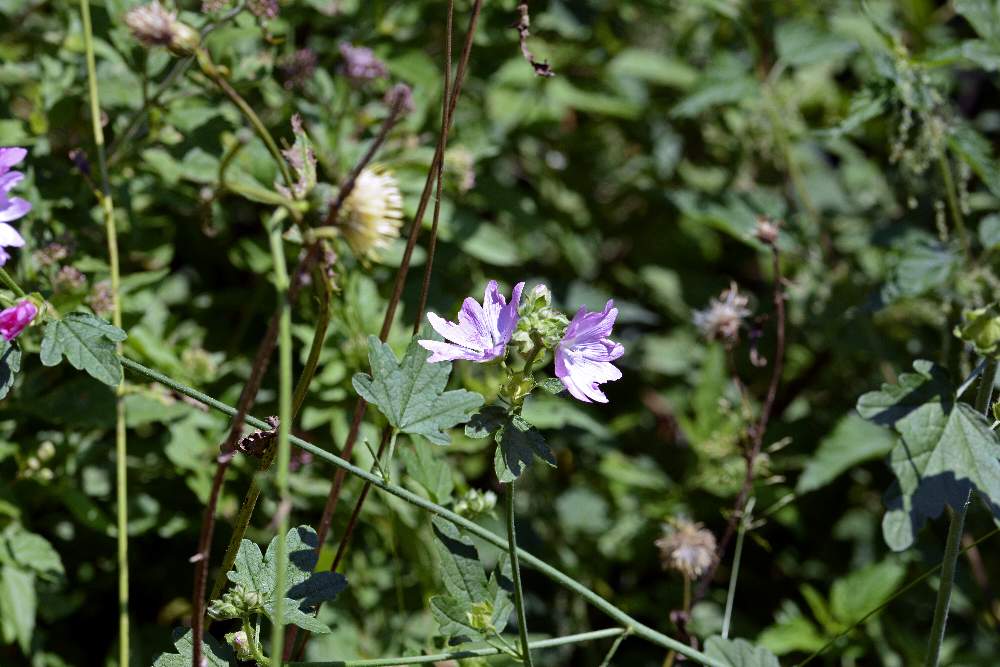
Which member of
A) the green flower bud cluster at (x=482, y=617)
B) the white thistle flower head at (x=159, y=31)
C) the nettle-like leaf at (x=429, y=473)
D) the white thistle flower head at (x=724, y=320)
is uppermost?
the white thistle flower head at (x=724, y=320)

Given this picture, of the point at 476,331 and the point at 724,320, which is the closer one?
the point at 476,331

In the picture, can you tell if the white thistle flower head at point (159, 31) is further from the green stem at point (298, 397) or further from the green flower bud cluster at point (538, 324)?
the green flower bud cluster at point (538, 324)

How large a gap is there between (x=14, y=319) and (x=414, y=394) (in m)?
0.42

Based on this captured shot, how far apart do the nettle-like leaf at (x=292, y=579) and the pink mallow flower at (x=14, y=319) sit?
0.33 m

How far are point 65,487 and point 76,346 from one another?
0.58 m

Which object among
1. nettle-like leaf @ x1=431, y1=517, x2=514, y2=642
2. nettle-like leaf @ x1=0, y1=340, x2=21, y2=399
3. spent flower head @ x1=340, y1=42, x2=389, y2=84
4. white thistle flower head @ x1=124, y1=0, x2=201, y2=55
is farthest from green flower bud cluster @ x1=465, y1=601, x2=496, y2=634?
spent flower head @ x1=340, y1=42, x2=389, y2=84

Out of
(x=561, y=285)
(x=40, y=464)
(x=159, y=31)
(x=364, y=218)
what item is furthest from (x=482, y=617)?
(x=561, y=285)

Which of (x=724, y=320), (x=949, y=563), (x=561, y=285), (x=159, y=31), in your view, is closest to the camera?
(x=159, y=31)

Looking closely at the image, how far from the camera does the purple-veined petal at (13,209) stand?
41.6 inches

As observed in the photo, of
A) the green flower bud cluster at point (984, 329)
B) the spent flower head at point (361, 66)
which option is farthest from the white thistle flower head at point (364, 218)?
the spent flower head at point (361, 66)

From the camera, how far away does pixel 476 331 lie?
3.50 feet

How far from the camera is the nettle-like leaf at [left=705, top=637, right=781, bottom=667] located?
127cm

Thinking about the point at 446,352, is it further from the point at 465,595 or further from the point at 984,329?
the point at 984,329

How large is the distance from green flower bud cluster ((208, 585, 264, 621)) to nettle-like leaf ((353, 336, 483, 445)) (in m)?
0.23
